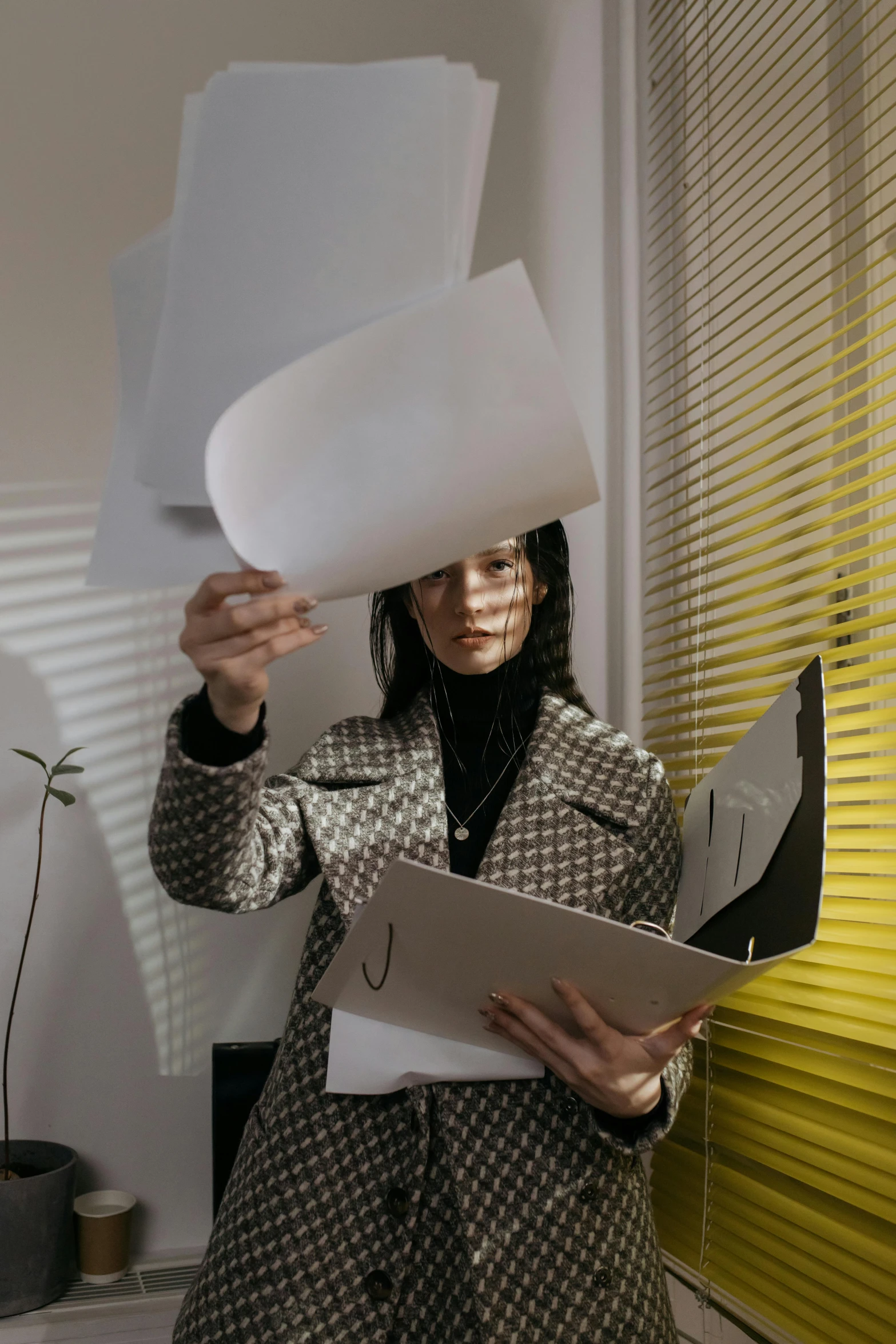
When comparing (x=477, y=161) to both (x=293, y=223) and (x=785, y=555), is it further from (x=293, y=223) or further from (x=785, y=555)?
(x=785, y=555)

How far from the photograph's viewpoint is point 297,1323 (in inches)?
34.6

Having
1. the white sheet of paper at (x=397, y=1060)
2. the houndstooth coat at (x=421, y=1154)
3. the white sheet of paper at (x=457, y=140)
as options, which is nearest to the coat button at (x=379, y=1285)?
the houndstooth coat at (x=421, y=1154)

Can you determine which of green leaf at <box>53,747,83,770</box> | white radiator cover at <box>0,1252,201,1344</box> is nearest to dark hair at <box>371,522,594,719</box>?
green leaf at <box>53,747,83,770</box>

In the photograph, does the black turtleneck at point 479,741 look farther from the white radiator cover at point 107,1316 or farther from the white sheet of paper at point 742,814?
the white radiator cover at point 107,1316

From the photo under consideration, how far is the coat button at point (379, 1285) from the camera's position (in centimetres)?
89

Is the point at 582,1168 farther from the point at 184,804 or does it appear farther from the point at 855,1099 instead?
the point at 184,804

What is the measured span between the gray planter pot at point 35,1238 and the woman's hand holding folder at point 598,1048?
662 millimetres

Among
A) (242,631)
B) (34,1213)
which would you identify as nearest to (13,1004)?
(34,1213)

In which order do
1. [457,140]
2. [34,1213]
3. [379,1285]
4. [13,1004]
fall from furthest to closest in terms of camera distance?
[13,1004], [34,1213], [379,1285], [457,140]

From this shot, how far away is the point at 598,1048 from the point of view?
2.68 feet

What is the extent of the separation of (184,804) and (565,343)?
1070 millimetres

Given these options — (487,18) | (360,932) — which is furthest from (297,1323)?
(487,18)

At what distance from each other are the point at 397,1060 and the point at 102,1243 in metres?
0.59

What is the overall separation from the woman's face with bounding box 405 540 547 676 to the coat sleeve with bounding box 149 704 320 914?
32 cm
